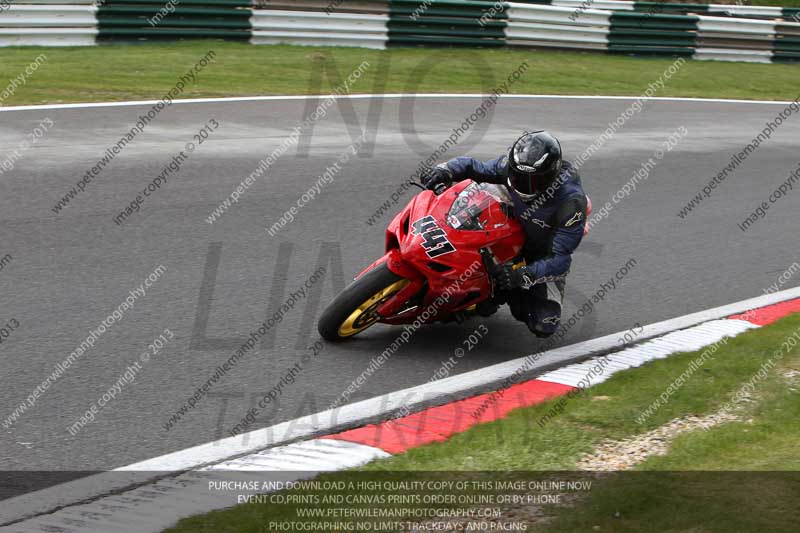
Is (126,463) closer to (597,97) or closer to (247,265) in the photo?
(247,265)

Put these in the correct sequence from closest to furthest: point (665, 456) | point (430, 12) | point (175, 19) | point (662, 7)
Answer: point (665, 456)
point (175, 19)
point (430, 12)
point (662, 7)

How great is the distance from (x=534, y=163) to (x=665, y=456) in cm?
216

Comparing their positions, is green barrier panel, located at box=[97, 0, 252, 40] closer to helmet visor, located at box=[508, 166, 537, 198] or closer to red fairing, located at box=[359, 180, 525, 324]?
red fairing, located at box=[359, 180, 525, 324]

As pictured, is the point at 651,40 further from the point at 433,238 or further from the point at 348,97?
the point at 433,238

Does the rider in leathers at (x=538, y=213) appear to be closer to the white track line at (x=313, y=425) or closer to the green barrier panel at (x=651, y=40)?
the white track line at (x=313, y=425)

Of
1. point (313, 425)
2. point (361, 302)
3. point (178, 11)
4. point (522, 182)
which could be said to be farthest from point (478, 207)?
point (178, 11)

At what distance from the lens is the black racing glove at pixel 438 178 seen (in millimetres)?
6660

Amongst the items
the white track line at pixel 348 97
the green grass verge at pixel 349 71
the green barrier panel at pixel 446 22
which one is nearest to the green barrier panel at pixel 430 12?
the green barrier panel at pixel 446 22

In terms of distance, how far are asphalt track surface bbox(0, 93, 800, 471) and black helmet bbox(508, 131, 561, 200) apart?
121 cm

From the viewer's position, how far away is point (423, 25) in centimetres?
1941

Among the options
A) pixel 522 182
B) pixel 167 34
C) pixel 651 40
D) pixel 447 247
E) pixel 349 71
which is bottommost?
pixel 651 40

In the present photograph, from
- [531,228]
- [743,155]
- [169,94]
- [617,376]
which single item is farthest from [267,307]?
[743,155]

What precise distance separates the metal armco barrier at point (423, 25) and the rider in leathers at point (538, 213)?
11405mm

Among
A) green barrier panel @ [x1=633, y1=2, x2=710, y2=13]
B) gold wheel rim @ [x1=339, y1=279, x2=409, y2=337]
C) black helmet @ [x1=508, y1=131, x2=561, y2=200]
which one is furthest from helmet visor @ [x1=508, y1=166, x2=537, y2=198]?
green barrier panel @ [x1=633, y1=2, x2=710, y2=13]
